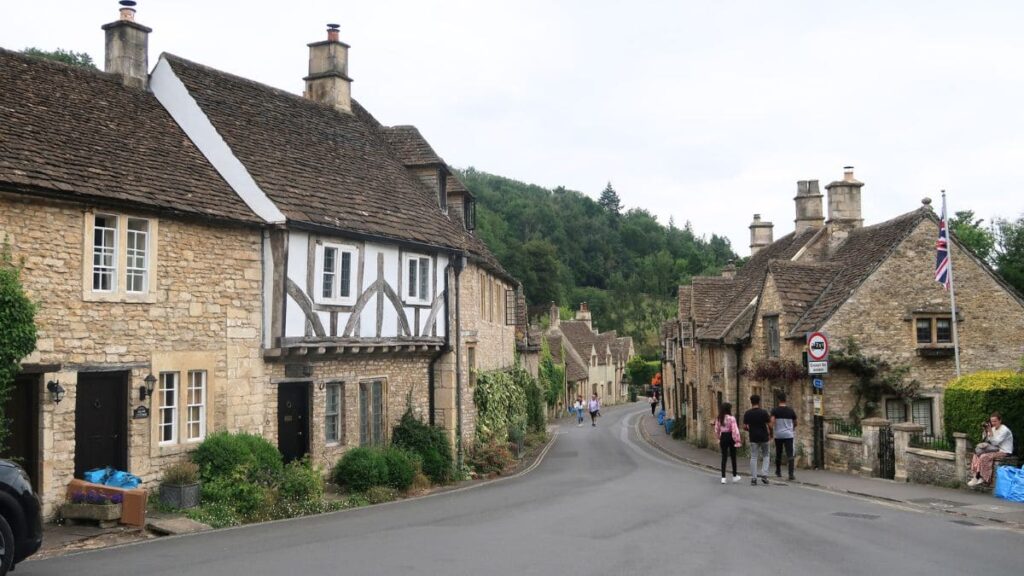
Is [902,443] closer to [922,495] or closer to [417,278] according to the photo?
[922,495]

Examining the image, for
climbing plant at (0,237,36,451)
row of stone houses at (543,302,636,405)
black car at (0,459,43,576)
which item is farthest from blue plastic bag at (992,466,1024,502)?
row of stone houses at (543,302,636,405)

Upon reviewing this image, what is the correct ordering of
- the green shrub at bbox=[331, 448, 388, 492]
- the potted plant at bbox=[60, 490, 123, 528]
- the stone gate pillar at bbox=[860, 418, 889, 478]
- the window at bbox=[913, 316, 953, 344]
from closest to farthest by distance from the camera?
1. the potted plant at bbox=[60, 490, 123, 528]
2. the green shrub at bbox=[331, 448, 388, 492]
3. the stone gate pillar at bbox=[860, 418, 889, 478]
4. the window at bbox=[913, 316, 953, 344]

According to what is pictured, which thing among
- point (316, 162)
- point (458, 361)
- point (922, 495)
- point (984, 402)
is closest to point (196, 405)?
point (316, 162)

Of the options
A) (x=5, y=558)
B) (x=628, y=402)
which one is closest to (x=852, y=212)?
(x=5, y=558)

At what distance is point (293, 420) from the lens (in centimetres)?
1938

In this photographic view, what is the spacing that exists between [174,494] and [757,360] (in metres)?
18.7

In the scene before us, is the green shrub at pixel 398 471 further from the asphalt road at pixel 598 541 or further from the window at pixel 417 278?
the window at pixel 417 278

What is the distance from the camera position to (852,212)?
112 ft

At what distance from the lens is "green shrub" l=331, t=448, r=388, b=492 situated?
19.6 m

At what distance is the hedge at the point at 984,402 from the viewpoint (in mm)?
17031

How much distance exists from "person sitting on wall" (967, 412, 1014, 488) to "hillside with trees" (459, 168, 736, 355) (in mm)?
80810

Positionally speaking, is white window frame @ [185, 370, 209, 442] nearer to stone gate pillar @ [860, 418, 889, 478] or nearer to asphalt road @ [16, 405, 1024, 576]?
asphalt road @ [16, 405, 1024, 576]

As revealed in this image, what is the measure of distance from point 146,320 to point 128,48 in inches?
286

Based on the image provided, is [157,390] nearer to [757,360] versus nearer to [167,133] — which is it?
[167,133]
